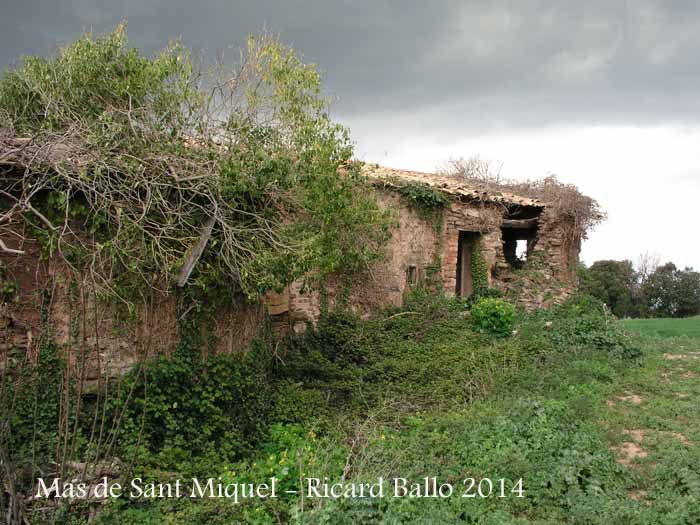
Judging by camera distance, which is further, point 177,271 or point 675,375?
point 675,375

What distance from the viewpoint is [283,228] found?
7324mm

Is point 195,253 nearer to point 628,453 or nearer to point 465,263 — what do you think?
point 628,453

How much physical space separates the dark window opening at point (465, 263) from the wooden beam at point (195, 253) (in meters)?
9.33

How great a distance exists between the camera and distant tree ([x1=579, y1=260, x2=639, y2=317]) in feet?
99.1

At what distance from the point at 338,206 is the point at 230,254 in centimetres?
238

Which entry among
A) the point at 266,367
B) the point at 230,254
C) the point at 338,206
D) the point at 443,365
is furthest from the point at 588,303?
the point at 230,254

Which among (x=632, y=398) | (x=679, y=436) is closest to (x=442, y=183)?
(x=632, y=398)

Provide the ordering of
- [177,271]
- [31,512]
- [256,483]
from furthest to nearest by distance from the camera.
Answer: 1. [177,271]
2. [256,483]
3. [31,512]

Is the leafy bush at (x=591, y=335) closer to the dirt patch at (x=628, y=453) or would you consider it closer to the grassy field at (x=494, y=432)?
the grassy field at (x=494, y=432)

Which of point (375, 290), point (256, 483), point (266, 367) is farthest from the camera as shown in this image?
point (375, 290)

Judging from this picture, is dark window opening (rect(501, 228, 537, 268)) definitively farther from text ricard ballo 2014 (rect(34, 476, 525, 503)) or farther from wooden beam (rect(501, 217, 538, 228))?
text ricard ballo 2014 (rect(34, 476, 525, 503))

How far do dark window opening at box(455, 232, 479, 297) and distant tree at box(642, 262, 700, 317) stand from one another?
63.0ft

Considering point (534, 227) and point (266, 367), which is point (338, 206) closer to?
point (266, 367)

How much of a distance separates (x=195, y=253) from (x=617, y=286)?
28.6 meters
